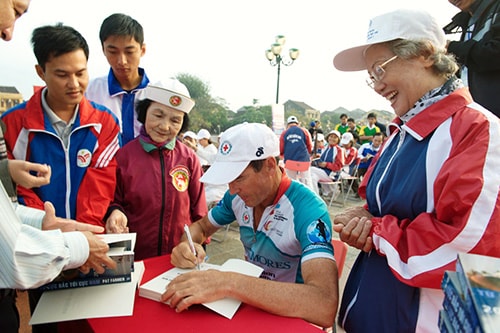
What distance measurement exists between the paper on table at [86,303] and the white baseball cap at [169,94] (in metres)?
1.31

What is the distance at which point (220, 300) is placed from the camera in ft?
4.09

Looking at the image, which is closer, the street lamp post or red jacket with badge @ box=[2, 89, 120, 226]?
red jacket with badge @ box=[2, 89, 120, 226]

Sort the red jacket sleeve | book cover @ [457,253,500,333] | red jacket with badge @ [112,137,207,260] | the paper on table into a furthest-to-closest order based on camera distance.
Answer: red jacket with badge @ [112,137,207,260], the paper on table, the red jacket sleeve, book cover @ [457,253,500,333]

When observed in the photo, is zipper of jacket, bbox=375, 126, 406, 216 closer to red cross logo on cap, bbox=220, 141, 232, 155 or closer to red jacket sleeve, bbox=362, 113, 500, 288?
red jacket sleeve, bbox=362, 113, 500, 288

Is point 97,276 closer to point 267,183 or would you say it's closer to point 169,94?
point 267,183

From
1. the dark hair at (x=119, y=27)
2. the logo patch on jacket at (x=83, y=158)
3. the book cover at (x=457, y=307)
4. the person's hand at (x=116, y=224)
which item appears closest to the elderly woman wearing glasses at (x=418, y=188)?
the book cover at (x=457, y=307)

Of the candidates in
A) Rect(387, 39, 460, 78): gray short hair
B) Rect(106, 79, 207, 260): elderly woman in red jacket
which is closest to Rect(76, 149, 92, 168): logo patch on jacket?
Rect(106, 79, 207, 260): elderly woman in red jacket

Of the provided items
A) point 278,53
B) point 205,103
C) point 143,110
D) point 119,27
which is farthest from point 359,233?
point 205,103

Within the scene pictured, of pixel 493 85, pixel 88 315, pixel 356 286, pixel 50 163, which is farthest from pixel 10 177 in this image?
pixel 493 85

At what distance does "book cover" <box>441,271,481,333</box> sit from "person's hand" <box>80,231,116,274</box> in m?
1.09

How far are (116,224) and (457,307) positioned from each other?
1.73m

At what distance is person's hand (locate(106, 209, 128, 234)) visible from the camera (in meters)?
1.84

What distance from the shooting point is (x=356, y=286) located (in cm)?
139

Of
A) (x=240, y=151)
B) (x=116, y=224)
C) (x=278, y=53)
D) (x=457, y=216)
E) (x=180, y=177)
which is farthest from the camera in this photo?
(x=278, y=53)
